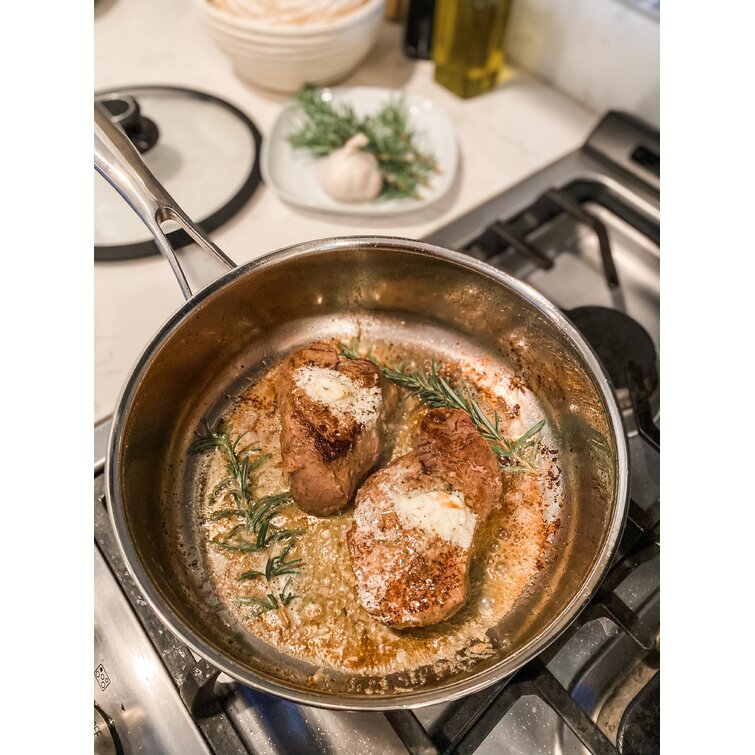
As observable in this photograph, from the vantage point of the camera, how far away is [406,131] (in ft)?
4.27

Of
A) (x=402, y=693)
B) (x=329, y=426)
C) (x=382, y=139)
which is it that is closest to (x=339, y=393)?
(x=329, y=426)

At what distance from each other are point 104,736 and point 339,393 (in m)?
0.49

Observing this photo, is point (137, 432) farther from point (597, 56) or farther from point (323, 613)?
point (597, 56)

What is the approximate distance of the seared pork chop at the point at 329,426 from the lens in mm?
749

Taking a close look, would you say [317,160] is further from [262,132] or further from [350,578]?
[350,578]

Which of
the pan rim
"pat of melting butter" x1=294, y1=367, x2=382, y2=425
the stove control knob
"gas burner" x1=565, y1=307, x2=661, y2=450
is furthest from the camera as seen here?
"gas burner" x1=565, y1=307, x2=661, y2=450

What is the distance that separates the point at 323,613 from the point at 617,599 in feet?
1.18

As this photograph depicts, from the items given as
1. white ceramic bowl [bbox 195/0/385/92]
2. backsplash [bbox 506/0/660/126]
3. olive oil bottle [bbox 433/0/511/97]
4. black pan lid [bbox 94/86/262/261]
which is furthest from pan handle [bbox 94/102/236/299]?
backsplash [bbox 506/0/660/126]

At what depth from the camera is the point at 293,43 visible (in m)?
1.21

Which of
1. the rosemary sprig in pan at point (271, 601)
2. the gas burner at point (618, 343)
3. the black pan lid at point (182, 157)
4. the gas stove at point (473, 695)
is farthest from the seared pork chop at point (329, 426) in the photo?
the black pan lid at point (182, 157)

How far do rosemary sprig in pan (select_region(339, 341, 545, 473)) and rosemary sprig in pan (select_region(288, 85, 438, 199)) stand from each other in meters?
0.44

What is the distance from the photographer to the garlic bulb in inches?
44.9

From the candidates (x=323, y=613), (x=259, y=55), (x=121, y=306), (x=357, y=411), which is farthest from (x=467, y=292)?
(x=259, y=55)

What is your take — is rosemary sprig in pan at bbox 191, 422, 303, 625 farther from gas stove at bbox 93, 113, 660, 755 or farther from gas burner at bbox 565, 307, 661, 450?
gas burner at bbox 565, 307, 661, 450
